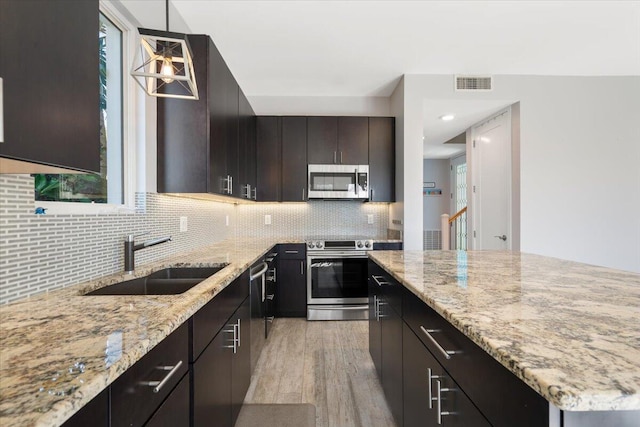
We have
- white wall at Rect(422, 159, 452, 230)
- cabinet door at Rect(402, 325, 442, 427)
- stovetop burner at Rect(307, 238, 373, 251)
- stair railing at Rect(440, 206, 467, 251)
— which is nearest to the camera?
cabinet door at Rect(402, 325, 442, 427)

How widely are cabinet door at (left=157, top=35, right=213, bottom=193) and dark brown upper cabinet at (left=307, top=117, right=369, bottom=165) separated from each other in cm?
181

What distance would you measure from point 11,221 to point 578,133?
4470 mm

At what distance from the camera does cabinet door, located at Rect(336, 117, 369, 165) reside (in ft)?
11.9

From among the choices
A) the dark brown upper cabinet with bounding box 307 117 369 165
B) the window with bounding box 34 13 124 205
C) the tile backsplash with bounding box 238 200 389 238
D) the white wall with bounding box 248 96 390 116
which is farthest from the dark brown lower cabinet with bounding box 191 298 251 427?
the white wall with bounding box 248 96 390 116

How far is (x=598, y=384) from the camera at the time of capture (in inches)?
19.3

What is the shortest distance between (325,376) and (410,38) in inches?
110

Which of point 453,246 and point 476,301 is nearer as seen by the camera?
point 476,301

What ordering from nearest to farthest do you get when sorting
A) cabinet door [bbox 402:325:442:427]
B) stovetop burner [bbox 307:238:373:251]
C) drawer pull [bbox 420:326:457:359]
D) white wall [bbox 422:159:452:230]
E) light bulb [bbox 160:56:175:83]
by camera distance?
1. drawer pull [bbox 420:326:457:359]
2. cabinet door [bbox 402:325:442:427]
3. light bulb [bbox 160:56:175:83]
4. stovetop burner [bbox 307:238:373:251]
5. white wall [bbox 422:159:452:230]

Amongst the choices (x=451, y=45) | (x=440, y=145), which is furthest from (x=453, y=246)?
(x=451, y=45)

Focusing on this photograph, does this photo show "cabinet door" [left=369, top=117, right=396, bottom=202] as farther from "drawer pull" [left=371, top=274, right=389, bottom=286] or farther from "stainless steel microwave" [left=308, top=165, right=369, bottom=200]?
"drawer pull" [left=371, top=274, right=389, bottom=286]

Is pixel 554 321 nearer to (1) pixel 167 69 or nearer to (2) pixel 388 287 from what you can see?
(2) pixel 388 287

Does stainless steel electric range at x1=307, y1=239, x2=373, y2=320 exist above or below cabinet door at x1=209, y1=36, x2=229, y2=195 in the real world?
below

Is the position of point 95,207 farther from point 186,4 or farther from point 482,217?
point 482,217

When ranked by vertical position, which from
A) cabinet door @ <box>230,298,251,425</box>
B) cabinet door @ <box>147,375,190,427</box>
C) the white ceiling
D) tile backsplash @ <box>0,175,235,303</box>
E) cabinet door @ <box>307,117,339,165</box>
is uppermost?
the white ceiling
